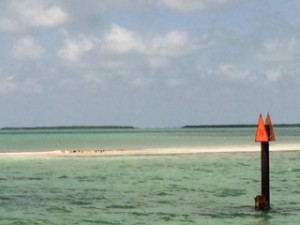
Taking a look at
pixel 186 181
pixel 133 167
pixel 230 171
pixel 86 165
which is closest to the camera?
pixel 186 181

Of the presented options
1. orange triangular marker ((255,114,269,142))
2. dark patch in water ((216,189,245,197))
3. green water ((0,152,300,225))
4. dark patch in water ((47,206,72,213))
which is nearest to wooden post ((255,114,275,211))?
orange triangular marker ((255,114,269,142))

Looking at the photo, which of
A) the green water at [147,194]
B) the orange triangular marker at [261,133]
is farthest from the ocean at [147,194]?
the orange triangular marker at [261,133]

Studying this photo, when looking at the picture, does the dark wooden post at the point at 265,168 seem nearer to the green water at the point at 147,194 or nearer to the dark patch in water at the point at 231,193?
the green water at the point at 147,194

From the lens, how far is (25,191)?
27719 mm

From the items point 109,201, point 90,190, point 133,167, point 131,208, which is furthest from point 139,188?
point 133,167

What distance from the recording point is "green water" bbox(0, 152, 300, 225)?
20.0 metres

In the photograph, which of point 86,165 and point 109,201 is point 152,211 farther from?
point 86,165

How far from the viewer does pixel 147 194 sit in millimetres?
25922

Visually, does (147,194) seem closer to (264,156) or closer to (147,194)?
(147,194)

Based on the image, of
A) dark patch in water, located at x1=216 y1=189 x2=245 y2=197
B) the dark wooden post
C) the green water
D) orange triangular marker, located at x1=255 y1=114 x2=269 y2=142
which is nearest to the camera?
orange triangular marker, located at x1=255 y1=114 x2=269 y2=142

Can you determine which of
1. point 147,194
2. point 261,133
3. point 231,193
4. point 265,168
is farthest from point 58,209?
point 231,193

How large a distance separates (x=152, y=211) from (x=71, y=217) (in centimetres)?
255

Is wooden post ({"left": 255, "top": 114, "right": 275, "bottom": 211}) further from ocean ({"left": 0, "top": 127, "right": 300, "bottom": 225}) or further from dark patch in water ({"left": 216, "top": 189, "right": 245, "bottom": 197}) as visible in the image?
dark patch in water ({"left": 216, "top": 189, "right": 245, "bottom": 197})

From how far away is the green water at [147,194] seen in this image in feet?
65.8
